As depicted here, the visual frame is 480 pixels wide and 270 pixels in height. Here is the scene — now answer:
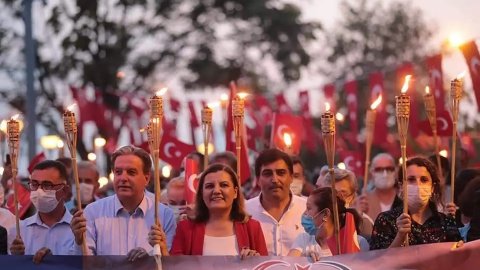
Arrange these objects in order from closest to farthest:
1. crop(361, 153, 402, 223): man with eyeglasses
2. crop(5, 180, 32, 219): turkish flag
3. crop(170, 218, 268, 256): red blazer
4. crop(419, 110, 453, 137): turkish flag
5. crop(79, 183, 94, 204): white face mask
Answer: crop(170, 218, 268, 256): red blazer
crop(5, 180, 32, 219): turkish flag
crop(79, 183, 94, 204): white face mask
crop(361, 153, 402, 223): man with eyeglasses
crop(419, 110, 453, 137): turkish flag

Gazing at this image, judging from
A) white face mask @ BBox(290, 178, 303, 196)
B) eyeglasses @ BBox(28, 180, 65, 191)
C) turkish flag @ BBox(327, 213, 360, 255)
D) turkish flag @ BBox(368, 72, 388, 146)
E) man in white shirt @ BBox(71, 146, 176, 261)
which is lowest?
turkish flag @ BBox(327, 213, 360, 255)

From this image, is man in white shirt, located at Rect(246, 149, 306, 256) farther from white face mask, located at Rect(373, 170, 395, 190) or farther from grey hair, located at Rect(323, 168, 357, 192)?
white face mask, located at Rect(373, 170, 395, 190)

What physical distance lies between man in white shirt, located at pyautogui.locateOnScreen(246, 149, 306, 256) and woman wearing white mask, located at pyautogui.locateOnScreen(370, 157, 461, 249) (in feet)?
2.86

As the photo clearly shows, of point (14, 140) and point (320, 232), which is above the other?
point (14, 140)

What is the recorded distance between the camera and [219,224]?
956 centimetres

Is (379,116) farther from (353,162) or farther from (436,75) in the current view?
(353,162)

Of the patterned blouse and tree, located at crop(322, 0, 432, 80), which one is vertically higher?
tree, located at crop(322, 0, 432, 80)

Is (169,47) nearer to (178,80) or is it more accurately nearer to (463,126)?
(178,80)

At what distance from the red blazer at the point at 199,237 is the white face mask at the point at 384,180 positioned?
162 inches

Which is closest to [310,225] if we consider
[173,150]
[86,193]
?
[86,193]

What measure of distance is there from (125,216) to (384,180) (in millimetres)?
4206

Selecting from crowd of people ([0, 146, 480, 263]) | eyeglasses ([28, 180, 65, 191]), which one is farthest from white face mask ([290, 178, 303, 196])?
eyeglasses ([28, 180, 65, 191])

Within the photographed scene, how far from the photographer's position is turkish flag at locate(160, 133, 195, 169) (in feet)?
54.0

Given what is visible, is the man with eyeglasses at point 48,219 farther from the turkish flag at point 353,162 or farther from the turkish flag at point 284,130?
the turkish flag at point 353,162
